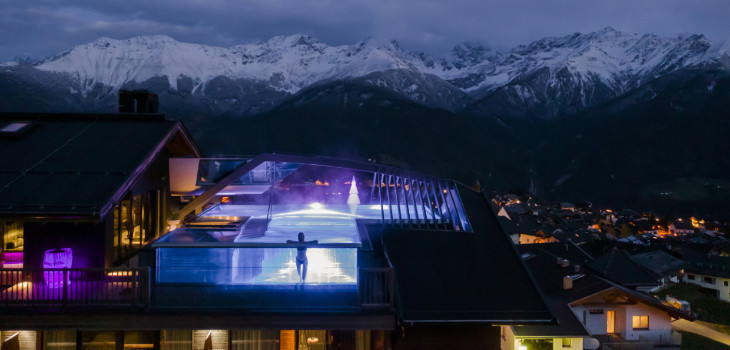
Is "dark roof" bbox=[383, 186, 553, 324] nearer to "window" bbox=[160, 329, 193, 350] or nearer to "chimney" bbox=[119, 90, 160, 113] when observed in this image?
"window" bbox=[160, 329, 193, 350]

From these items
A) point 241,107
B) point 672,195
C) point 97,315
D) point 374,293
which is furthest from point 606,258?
point 241,107

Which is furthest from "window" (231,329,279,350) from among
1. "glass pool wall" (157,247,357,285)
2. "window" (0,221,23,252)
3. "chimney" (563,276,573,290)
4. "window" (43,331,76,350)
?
"chimney" (563,276,573,290)

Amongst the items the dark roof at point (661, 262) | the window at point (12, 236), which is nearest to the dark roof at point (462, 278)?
the window at point (12, 236)

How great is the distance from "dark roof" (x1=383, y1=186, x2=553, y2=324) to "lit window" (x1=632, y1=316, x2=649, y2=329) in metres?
18.5

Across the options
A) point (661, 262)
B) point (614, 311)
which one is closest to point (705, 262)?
point (661, 262)

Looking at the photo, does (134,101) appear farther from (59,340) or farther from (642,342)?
(642,342)

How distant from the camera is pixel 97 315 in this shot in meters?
7.90

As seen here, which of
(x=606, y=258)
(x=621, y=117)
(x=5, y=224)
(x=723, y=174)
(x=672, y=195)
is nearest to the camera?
(x=5, y=224)

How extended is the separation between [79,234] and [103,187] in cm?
104

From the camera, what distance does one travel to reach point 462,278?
922 centimetres

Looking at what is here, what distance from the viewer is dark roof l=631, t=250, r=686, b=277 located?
55.5 metres

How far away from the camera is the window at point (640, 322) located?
25.7 meters

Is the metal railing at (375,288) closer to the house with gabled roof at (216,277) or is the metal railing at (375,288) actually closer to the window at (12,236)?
the house with gabled roof at (216,277)

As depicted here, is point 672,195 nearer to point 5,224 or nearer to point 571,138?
point 571,138
